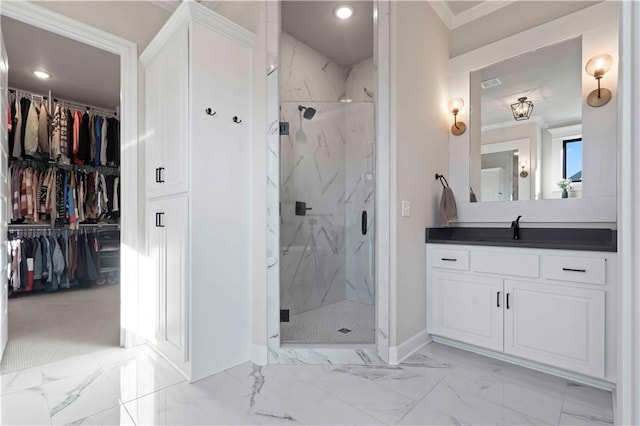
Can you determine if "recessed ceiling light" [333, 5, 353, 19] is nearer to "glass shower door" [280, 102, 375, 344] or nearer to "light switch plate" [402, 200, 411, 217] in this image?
"glass shower door" [280, 102, 375, 344]

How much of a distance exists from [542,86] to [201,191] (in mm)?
2704

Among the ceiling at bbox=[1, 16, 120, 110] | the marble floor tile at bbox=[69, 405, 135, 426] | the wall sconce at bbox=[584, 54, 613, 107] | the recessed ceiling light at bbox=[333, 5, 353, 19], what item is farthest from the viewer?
the ceiling at bbox=[1, 16, 120, 110]

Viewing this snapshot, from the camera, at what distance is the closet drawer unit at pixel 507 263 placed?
84.5 inches

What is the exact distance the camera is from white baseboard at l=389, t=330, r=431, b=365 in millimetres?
2270

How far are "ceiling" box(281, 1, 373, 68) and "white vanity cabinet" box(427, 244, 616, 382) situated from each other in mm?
2350

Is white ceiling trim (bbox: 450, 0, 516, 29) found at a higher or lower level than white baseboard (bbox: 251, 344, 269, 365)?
higher

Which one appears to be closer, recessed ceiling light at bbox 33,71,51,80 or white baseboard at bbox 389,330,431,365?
white baseboard at bbox 389,330,431,365

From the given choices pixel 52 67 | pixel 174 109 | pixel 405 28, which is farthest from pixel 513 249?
pixel 52 67

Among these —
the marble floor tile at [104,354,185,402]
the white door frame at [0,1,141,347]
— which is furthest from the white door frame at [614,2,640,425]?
the white door frame at [0,1,141,347]

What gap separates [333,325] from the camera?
286cm

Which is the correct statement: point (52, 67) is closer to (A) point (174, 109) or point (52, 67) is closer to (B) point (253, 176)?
(A) point (174, 109)

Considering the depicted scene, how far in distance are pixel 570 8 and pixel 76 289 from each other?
6.15 m

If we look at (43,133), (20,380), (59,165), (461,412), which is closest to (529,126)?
(461,412)

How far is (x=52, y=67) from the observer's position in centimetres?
388
